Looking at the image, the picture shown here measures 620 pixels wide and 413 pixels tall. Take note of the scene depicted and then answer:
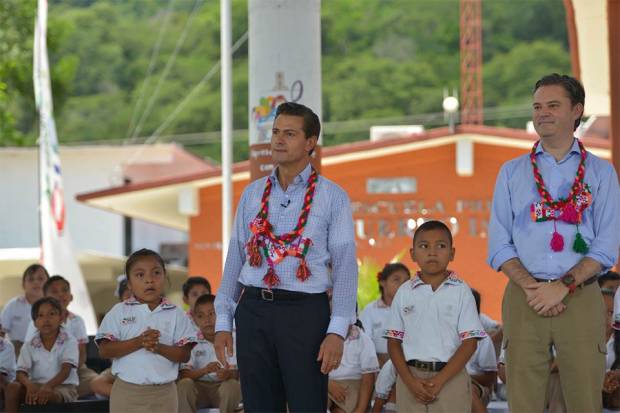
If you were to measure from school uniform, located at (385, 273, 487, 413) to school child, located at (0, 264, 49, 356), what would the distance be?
538 cm

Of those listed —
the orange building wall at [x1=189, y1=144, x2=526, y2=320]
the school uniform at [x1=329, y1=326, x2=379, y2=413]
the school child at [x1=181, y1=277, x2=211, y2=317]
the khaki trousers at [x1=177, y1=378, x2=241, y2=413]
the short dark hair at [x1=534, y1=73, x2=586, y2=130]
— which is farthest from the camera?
the orange building wall at [x1=189, y1=144, x2=526, y2=320]

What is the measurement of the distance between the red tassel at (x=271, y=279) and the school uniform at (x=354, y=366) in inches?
118

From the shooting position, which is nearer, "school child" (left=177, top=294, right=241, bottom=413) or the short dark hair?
the short dark hair

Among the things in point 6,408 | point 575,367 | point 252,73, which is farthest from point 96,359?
point 575,367

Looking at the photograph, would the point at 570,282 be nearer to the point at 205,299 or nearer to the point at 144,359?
the point at 144,359

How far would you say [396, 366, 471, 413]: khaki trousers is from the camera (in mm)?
6188

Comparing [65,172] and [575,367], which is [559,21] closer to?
[65,172]

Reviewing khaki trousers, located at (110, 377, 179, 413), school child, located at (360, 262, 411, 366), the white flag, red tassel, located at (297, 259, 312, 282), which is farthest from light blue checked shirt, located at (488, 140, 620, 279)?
the white flag

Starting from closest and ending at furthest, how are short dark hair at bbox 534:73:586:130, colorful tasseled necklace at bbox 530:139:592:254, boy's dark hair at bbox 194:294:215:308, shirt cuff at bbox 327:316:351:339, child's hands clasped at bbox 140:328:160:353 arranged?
1. shirt cuff at bbox 327:316:351:339
2. colorful tasseled necklace at bbox 530:139:592:254
3. short dark hair at bbox 534:73:586:130
4. child's hands clasped at bbox 140:328:160:353
5. boy's dark hair at bbox 194:294:215:308

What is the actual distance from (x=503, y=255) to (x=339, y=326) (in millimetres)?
811

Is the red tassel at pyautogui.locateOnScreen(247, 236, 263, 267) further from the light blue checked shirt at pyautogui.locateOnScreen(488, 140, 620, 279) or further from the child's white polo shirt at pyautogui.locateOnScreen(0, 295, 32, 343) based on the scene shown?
the child's white polo shirt at pyautogui.locateOnScreen(0, 295, 32, 343)

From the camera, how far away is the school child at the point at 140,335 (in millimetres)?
7031

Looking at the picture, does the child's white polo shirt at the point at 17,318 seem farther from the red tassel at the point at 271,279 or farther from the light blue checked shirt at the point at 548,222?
the light blue checked shirt at the point at 548,222

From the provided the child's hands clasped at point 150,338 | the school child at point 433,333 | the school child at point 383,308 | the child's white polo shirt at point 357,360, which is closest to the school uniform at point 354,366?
the child's white polo shirt at point 357,360
